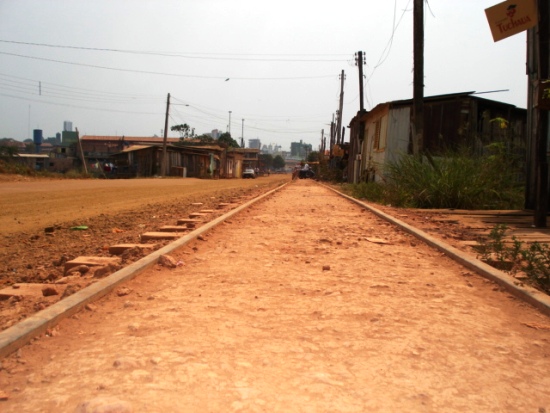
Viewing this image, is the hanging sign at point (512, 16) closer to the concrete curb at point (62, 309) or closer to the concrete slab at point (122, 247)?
the concrete slab at point (122, 247)

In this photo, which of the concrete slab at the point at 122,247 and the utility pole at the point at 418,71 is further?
the utility pole at the point at 418,71

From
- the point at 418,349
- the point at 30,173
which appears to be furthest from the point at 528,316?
the point at 30,173

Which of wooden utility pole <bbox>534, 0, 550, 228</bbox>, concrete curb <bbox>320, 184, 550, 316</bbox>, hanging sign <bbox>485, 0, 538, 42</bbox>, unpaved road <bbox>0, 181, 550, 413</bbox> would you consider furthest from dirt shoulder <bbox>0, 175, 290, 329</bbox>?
hanging sign <bbox>485, 0, 538, 42</bbox>

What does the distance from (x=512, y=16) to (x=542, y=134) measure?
74.1 inches

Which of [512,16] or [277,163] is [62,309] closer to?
[512,16]

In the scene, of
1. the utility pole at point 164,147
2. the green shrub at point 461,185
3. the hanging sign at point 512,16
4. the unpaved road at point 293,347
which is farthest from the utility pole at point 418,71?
the utility pole at point 164,147

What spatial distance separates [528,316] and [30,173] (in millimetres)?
28229

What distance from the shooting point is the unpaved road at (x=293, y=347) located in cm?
218

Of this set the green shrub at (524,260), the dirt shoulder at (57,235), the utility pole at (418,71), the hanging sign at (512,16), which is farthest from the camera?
the utility pole at (418,71)

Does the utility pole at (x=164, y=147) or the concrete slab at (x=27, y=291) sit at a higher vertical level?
the utility pole at (x=164, y=147)

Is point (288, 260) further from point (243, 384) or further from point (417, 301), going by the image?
point (243, 384)

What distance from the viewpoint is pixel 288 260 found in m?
5.23

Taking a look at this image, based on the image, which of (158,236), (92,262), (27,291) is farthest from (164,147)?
(27,291)

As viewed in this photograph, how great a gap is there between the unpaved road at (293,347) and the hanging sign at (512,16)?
4663 mm
